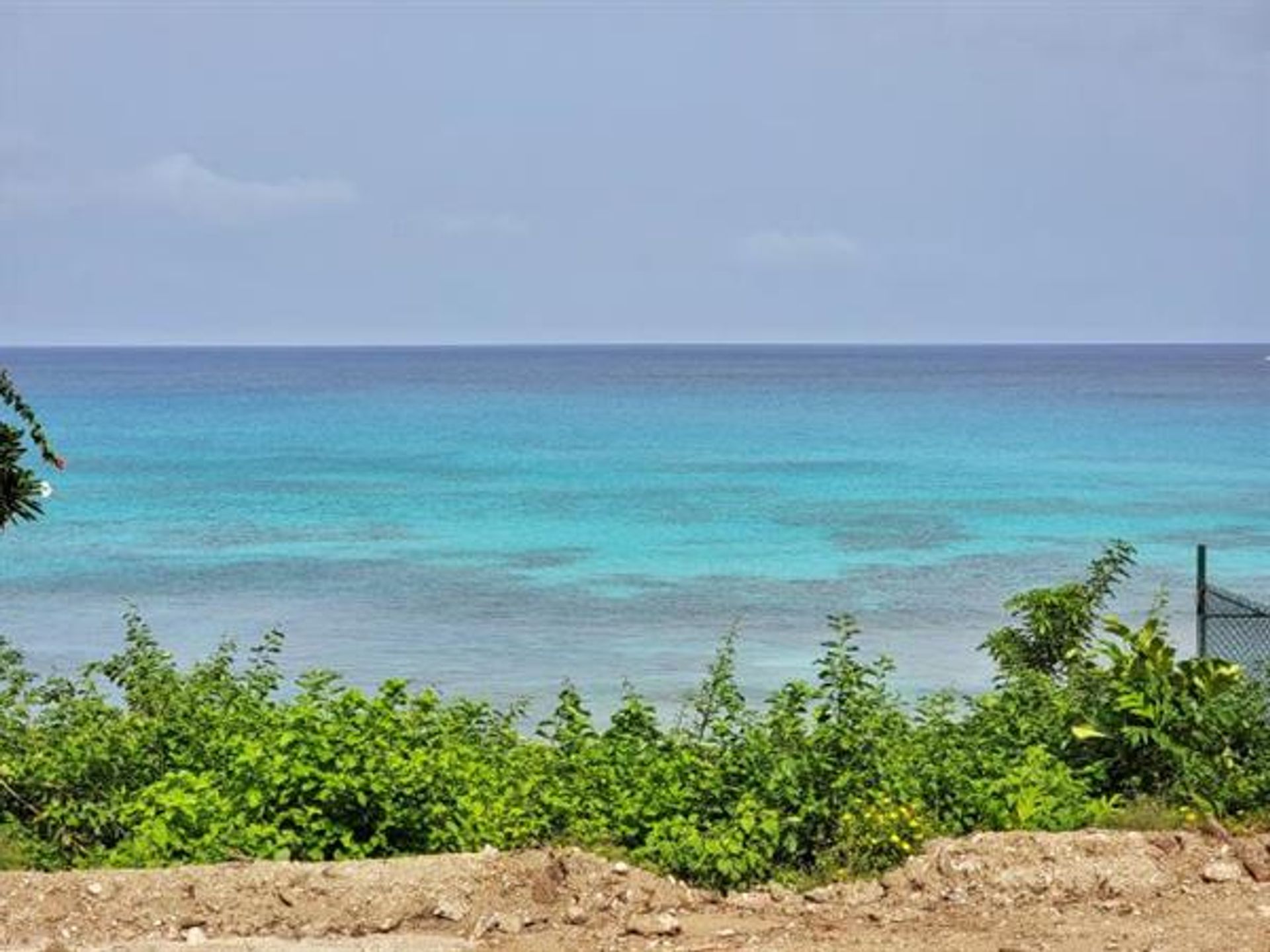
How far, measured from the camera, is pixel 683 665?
79.2 ft

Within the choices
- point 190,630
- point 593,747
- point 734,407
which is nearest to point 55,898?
point 593,747

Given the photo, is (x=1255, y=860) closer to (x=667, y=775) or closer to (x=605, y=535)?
(x=667, y=775)

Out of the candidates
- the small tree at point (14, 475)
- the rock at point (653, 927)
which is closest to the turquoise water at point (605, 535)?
the small tree at point (14, 475)

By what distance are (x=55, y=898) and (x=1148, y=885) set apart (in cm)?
553

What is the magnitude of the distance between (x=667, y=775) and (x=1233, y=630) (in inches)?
247

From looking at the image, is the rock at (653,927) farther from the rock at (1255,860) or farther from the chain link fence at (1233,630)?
the chain link fence at (1233,630)

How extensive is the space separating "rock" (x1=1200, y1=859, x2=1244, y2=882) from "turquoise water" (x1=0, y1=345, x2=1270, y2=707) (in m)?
12.8

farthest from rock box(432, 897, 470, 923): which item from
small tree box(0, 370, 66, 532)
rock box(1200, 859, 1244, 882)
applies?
rock box(1200, 859, 1244, 882)

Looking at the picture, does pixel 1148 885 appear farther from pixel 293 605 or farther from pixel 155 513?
pixel 155 513

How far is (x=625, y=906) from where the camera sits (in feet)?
28.5

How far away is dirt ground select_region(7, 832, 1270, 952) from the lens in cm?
832

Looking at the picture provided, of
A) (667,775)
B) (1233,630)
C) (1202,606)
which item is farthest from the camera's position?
(1233,630)

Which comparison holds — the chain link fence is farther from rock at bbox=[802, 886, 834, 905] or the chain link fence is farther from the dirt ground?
rock at bbox=[802, 886, 834, 905]

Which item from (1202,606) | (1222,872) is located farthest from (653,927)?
(1202,606)
